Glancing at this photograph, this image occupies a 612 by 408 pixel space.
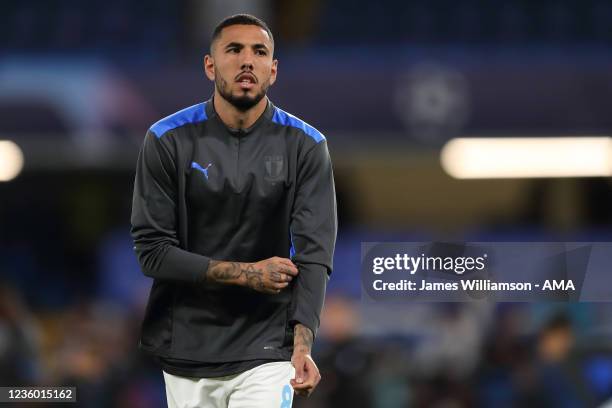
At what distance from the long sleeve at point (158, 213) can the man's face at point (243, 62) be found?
0.23 metres

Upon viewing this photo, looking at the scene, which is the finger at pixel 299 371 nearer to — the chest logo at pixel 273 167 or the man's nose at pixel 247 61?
the chest logo at pixel 273 167

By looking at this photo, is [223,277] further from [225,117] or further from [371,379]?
[371,379]

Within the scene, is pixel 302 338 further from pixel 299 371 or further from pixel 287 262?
pixel 287 262

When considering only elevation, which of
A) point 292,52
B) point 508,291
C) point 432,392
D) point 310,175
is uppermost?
point 292,52

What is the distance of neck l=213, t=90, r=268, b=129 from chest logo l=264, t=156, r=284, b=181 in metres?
0.12

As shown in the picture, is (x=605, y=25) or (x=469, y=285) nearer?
(x=469, y=285)

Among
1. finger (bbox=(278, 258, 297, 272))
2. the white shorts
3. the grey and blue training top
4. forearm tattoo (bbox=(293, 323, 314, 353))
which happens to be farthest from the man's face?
the white shorts

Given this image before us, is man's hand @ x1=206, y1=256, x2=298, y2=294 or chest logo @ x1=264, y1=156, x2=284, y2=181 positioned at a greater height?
chest logo @ x1=264, y1=156, x2=284, y2=181

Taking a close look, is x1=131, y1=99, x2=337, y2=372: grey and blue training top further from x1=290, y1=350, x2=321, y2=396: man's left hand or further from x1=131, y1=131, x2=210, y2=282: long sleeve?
x1=290, y1=350, x2=321, y2=396: man's left hand

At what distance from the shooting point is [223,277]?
9.96 ft

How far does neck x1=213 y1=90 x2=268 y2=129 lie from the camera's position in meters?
3.17

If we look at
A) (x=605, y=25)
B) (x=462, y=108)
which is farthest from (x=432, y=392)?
(x=605, y=25)

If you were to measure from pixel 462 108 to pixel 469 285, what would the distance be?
5.65 m

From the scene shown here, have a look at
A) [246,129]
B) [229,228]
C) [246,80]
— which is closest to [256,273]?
[229,228]
